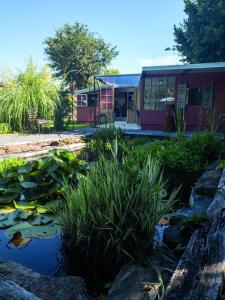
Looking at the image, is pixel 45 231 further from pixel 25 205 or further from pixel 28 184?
pixel 28 184

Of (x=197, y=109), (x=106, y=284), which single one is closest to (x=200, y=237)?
(x=106, y=284)

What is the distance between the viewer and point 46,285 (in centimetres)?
182

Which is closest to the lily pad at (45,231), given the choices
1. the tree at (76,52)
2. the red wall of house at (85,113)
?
the red wall of house at (85,113)

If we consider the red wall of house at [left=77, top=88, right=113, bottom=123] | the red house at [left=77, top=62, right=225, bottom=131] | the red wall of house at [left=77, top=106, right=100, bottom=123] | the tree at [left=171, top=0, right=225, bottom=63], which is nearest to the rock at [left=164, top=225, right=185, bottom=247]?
the red house at [left=77, top=62, right=225, bottom=131]

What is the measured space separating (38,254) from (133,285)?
1101 mm

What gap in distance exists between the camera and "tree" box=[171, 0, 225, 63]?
534 inches

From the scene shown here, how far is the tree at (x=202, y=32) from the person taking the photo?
1357 cm

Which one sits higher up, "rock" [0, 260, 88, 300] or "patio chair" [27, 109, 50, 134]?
"patio chair" [27, 109, 50, 134]

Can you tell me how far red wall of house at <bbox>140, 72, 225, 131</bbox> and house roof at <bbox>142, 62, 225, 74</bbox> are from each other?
0.34m

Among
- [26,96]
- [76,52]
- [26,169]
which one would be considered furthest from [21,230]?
[76,52]

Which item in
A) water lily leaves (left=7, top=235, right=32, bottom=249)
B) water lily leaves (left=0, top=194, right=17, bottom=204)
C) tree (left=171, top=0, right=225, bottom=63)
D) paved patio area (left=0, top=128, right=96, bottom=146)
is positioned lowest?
water lily leaves (left=7, top=235, right=32, bottom=249)

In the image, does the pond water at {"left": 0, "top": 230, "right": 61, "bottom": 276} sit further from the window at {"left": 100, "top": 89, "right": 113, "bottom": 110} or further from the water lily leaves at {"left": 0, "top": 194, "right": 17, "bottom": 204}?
the window at {"left": 100, "top": 89, "right": 113, "bottom": 110}

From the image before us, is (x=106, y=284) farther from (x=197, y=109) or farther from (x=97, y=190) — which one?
(x=197, y=109)

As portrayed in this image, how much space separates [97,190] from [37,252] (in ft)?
2.73
